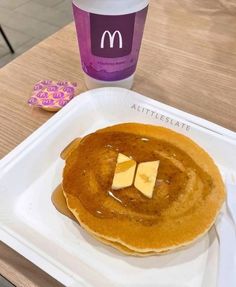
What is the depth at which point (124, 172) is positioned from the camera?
567 millimetres

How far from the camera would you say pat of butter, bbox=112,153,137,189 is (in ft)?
1.82

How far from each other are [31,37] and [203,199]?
7.32ft

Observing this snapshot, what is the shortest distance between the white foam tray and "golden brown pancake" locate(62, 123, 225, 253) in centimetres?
4

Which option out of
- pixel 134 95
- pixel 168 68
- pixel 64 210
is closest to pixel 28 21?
pixel 168 68

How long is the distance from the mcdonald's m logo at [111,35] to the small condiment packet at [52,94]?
5.0 inches

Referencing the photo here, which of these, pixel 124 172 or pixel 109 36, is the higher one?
pixel 109 36

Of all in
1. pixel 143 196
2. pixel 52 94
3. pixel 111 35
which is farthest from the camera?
pixel 52 94

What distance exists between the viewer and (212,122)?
736 mm

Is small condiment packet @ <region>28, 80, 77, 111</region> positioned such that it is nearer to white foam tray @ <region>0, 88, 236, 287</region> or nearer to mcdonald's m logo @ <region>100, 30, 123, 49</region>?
white foam tray @ <region>0, 88, 236, 287</region>

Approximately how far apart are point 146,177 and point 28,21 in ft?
7.93

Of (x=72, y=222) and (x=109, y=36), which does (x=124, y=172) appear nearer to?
(x=72, y=222)

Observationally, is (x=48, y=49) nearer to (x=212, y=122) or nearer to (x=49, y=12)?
(x=212, y=122)

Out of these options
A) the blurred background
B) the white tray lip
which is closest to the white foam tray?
the white tray lip

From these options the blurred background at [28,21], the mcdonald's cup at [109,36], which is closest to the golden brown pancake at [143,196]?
the mcdonald's cup at [109,36]
